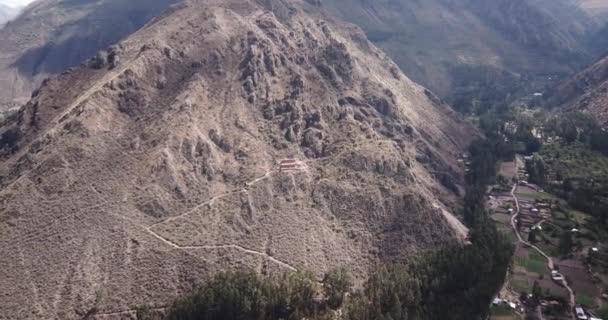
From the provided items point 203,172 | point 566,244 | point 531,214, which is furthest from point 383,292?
point 531,214

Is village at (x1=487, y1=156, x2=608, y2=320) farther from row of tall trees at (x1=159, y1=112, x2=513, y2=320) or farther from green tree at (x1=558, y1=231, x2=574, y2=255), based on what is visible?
row of tall trees at (x1=159, y1=112, x2=513, y2=320)

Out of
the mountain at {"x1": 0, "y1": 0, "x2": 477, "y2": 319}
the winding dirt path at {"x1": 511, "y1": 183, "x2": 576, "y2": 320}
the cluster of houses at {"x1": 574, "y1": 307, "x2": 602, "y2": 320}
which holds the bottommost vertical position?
the winding dirt path at {"x1": 511, "y1": 183, "x2": 576, "y2": 320}

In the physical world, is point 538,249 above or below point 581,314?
below

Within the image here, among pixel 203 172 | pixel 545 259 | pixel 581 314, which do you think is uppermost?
pixel 203 172

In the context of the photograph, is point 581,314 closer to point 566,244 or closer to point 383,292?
point 566,244

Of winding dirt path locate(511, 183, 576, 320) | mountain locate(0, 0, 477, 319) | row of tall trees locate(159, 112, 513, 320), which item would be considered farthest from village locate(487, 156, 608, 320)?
mountain locate(0, 0, 477, 319)

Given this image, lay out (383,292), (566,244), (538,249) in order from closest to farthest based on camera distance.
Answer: (383,292) < (566,244) < (538,249)

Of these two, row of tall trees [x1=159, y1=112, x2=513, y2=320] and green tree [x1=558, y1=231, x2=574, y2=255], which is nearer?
row of tall trees [x1=159, y1=112, x2=513, y2=320]
